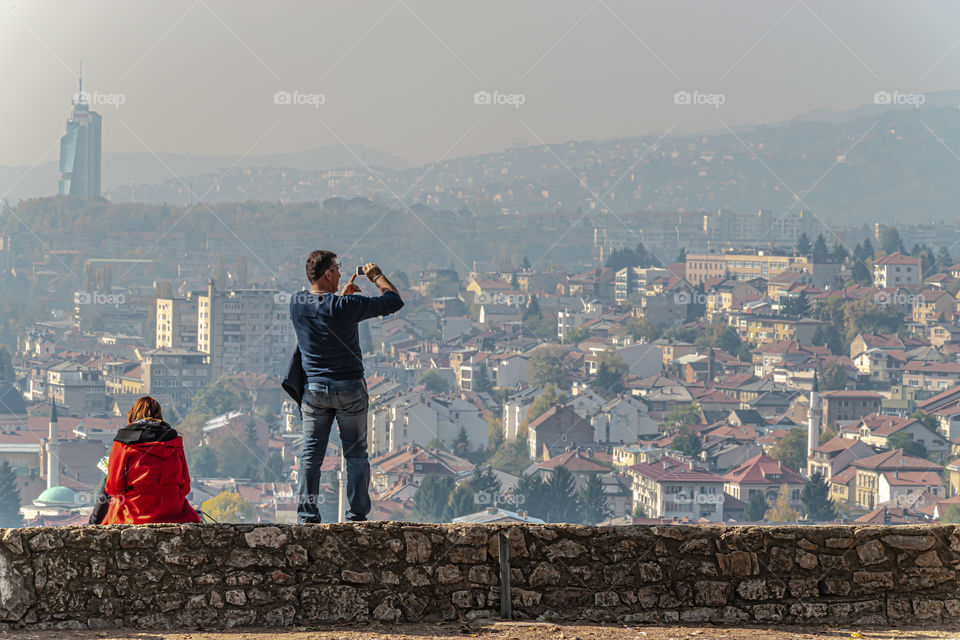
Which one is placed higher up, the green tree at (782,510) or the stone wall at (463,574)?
the stone wall at (463,574)

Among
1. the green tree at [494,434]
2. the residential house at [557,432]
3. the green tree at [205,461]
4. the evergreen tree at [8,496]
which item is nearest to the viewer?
the evergreen tree at [8,496]

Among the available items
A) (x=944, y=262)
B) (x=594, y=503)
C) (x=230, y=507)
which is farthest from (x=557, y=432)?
(x=944, y=262)

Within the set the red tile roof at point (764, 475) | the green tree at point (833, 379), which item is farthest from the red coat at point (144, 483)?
the green tree at point (833, 379)

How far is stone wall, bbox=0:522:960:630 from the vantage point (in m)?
2.52

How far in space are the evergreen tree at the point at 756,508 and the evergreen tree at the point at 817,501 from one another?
1858mm

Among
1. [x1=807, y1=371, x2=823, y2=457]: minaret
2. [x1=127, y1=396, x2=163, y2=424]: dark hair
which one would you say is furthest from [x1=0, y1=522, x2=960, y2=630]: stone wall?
[x1=807, y1=371, x2=823, y2=457]: minaret

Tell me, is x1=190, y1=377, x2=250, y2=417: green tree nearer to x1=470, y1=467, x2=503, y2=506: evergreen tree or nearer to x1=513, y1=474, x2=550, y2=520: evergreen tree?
x1=470, y1=467, x2=503, y2=506: evergreen tree

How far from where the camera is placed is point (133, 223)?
8712 centimetres

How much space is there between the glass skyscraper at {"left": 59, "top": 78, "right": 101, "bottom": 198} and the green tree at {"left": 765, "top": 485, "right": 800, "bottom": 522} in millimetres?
60112

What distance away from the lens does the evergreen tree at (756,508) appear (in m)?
51.1

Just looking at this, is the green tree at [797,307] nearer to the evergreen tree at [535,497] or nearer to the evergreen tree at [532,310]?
the evergreen tree at [532,310]

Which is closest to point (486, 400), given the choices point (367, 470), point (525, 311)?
point (525, 311)

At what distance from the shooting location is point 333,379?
9.75ft

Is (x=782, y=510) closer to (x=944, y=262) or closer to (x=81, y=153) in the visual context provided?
(x=944, y=262)
